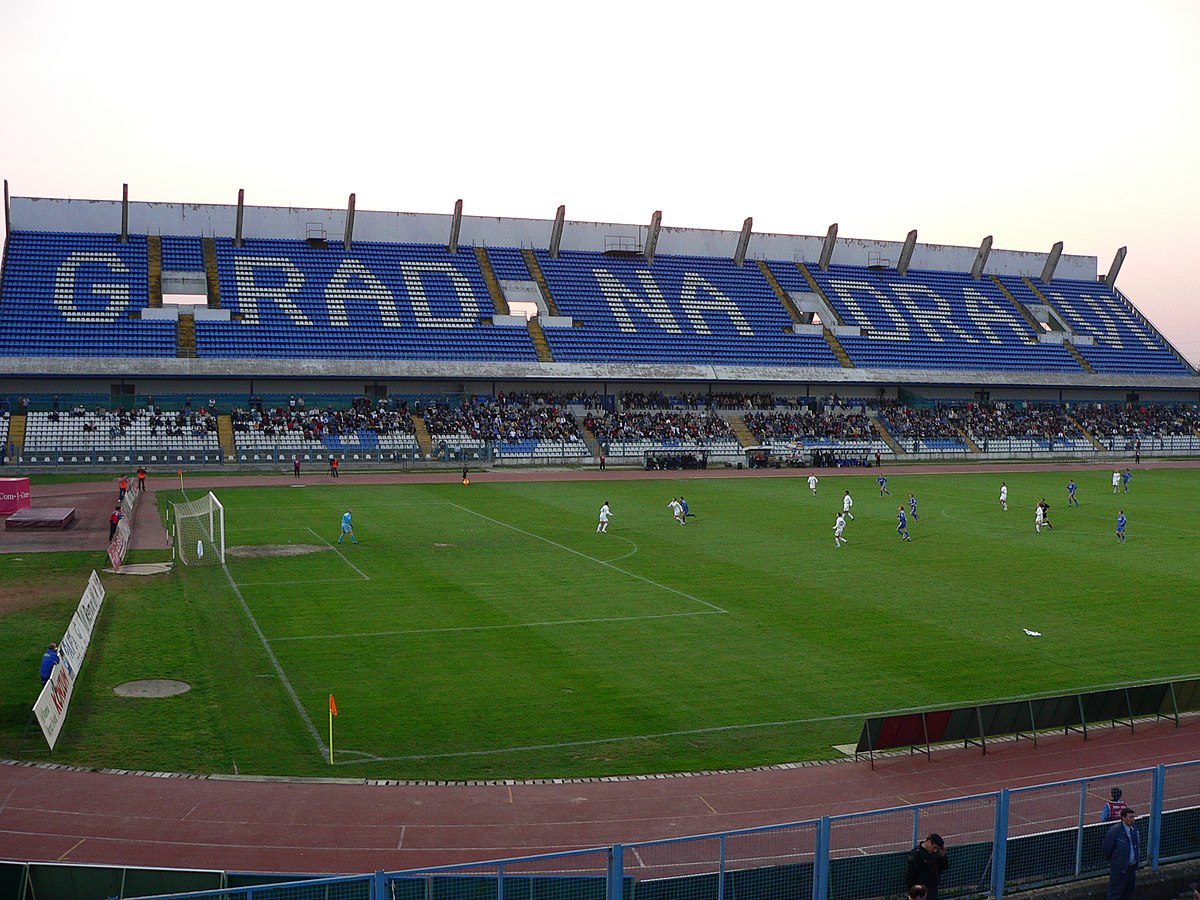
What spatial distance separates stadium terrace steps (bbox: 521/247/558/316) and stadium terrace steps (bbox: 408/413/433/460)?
15.9m

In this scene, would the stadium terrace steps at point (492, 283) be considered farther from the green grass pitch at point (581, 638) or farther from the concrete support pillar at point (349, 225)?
the green grass pitch at point (581, 638)

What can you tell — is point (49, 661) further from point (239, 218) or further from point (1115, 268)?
point (1115, 268)

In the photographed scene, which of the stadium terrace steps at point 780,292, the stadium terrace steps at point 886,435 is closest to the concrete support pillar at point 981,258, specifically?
the stadium terrace steps at point 780,292

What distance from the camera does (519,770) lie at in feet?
57.4

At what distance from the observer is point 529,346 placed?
7806cm

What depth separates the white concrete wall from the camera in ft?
257

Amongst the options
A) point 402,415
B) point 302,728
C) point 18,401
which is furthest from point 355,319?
point 302,728

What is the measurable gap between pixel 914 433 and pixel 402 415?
38.5m

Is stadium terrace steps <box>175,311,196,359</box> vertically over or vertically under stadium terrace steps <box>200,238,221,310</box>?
under

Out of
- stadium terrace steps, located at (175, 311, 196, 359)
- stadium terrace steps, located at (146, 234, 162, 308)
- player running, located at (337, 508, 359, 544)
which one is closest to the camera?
player running, located at (337, 508, 359, 544)

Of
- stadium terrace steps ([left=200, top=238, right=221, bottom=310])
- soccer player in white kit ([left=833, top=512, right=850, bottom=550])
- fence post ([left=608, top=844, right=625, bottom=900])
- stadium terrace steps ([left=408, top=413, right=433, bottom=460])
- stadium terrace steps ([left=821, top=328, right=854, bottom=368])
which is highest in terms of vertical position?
stadium terrace steps ([left=200, top=238, right=221, bottom=310])

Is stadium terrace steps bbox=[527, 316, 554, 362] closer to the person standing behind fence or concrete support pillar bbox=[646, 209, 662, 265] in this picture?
concrete support pillar bbox=[646, 209, 662, 265]

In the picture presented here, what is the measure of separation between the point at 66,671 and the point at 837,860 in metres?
14.9

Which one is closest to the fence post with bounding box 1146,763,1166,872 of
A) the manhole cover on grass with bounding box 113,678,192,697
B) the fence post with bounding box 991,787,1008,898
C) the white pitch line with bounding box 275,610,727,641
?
the fence post with bounding box 991,787,1008,898
